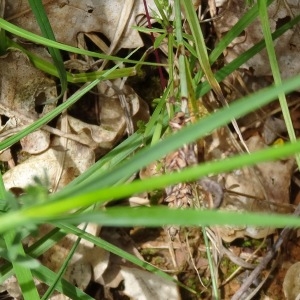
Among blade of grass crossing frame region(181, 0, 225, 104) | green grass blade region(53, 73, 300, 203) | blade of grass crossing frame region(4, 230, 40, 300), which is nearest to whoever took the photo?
green grass blade region(53, 73, 300, 203)

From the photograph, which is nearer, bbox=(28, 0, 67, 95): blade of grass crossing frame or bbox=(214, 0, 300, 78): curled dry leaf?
bbox=(28, 0, 67, 95): blade of grass crossing frame

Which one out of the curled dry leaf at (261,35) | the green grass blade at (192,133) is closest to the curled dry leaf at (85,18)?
the curled dry leaf at (261,35)

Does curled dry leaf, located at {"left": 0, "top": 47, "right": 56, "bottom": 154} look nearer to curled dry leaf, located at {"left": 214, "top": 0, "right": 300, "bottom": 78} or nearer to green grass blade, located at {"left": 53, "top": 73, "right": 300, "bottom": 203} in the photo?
curled dry leaf, located at {"left": 214, "top": 0, "right": 300, "bottom": 78}

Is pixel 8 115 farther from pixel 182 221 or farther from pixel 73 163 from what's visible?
pixel 182 221

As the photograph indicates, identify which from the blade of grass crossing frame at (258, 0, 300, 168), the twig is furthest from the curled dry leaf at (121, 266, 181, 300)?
the blade of grass crossing frame at (258, 0, 300, 168)

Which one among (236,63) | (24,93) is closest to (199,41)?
(236,63)

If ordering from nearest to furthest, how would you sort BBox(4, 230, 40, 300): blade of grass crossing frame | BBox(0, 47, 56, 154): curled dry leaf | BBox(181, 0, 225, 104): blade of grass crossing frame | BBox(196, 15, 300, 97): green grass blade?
BBox(4, 230, 40, 300): blade of grass crossing frame, BBox(181, 0, 225, 104): blade of grass crossing frame, BBox(196, 15, 300, 97): green grass blade, BBox(0, 47, 56, 154): curled dry leaf

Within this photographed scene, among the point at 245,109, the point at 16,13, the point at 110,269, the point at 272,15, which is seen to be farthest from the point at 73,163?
the point at 245,109
